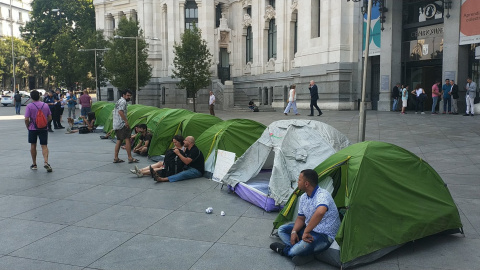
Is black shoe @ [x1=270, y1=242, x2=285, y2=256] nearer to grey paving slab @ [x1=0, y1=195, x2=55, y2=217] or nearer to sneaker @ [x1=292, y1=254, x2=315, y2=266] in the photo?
sneaker @ [x1=292, y1=254, x2=315, y2=266]

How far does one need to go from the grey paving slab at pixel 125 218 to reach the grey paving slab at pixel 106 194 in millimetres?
597

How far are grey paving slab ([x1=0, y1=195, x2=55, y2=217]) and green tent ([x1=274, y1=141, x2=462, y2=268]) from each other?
4803mm

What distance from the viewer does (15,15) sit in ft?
308

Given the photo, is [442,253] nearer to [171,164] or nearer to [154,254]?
[154,254]

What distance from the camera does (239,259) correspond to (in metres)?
5.55

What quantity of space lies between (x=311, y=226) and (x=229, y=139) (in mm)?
5377

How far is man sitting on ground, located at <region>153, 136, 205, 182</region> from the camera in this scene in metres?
10.2

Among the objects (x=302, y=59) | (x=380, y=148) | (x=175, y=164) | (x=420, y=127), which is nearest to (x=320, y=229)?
(x=380, y=148)

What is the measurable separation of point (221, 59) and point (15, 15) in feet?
233

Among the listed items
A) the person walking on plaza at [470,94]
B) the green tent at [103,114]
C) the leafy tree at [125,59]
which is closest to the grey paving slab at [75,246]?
the green tent at [103,114]

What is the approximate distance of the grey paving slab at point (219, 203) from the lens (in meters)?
7.82

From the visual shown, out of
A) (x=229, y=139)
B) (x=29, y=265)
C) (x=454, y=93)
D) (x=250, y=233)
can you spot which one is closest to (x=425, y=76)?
(x=454, y=93)

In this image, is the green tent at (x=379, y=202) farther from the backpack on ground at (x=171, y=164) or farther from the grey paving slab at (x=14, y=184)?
the grey paving slab at (x=14, y=184)

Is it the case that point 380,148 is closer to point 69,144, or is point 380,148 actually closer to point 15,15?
point 69,144
